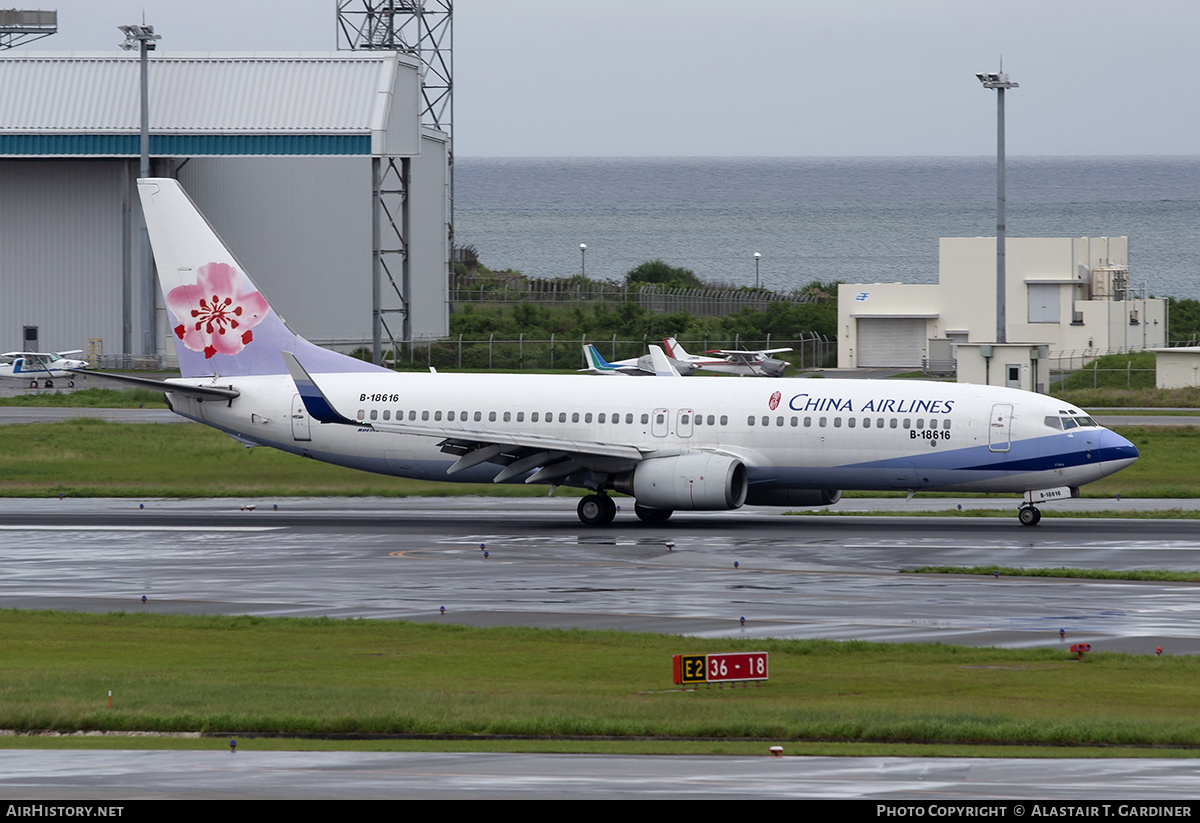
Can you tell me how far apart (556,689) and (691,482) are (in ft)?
58.4

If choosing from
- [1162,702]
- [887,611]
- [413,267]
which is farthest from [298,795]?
[413,267]

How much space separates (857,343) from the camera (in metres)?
98.6

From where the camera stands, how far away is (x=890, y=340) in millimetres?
98062

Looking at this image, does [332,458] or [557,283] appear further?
[557,283]

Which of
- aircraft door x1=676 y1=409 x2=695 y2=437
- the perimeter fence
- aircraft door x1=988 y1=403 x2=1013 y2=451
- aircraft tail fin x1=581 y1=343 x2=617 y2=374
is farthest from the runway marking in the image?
the perimeter fence

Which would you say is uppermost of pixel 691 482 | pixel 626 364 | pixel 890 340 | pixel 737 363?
pixel 890 340

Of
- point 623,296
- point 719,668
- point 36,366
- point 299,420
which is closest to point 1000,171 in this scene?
point 299,420

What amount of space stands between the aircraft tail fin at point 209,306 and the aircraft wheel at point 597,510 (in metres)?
7.87

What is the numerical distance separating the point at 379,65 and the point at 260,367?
45064 millimetres

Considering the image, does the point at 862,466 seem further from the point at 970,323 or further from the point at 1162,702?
the point at 970,323

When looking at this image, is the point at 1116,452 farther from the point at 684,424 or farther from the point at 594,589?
the point at 594,589

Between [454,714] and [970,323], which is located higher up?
[970,323]

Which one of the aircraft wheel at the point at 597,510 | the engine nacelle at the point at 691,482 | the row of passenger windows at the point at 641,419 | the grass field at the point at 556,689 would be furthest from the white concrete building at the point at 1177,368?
the grass field at the point at 556,689

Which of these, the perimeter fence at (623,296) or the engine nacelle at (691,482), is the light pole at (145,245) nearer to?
the perimeter fence at (623,296)
